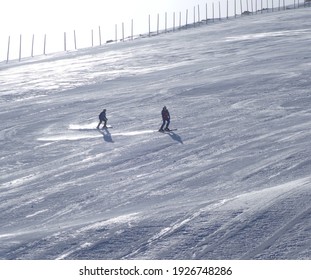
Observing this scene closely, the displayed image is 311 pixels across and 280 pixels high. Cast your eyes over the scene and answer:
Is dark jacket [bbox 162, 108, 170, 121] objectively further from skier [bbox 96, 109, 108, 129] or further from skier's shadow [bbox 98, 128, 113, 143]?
skier [bbox 96, 109, 108, 129]

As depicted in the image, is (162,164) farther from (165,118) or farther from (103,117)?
(103,117)

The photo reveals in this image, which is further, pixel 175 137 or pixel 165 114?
pixel 165 114

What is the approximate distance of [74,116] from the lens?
29.3 metres

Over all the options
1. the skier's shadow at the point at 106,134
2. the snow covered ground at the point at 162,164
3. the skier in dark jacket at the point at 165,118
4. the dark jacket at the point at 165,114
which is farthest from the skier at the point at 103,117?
the dark jacket at the point at 165,114

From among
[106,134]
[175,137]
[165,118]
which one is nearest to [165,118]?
[165,118]

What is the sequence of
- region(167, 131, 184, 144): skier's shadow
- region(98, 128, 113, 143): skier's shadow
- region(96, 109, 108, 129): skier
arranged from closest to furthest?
region(167, 131, 184, 144): skier's shadow, region(98, 128, 113, 143): skier's shadow, region(96, 109, 108, 129): skier

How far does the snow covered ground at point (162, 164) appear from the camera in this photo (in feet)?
44.5

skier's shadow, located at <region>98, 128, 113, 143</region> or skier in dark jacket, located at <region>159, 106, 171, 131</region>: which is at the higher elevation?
skier in dark jacket, located at <region>159, 106, 171, 131</region>

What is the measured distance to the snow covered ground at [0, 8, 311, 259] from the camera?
13.6 meters

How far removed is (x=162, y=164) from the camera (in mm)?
19672

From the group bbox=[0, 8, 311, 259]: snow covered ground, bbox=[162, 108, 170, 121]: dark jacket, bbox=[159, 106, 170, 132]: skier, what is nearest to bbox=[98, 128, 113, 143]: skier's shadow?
bbox=[0, 8, 311, 259]: snow covered ground

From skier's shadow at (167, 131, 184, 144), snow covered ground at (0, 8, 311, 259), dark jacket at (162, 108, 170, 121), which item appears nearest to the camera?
snow covered ground at (0, 8, 311, 259)

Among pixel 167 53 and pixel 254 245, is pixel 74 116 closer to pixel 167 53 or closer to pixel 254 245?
pixel 254 245

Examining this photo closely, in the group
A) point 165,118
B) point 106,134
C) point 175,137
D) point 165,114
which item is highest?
point 165,114
